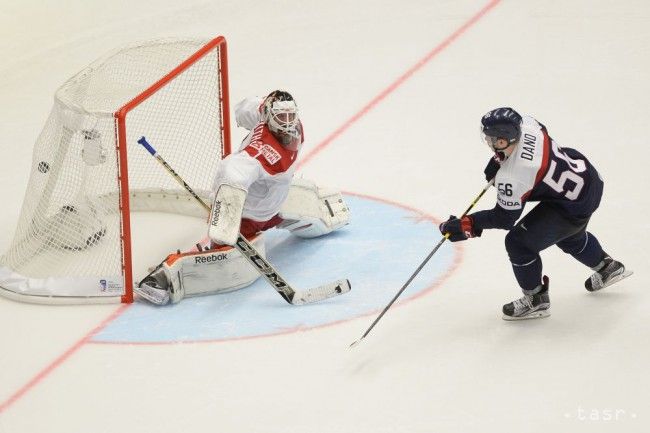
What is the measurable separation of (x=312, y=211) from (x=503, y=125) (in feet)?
4.79

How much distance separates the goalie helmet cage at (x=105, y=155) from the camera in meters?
5.32

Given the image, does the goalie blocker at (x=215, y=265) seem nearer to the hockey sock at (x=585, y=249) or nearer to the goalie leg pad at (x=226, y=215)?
the goalie leg pad at (x=226, y=215)

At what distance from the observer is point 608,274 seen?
5145 mm

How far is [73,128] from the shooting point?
5395mm

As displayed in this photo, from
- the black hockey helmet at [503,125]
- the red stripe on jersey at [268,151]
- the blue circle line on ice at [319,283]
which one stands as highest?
the black hockey helmet at [503,125]

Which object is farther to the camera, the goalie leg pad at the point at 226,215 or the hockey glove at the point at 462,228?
the goalie leg pad at the point at 226,215

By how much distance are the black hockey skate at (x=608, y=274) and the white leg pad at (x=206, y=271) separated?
1451 millimetres

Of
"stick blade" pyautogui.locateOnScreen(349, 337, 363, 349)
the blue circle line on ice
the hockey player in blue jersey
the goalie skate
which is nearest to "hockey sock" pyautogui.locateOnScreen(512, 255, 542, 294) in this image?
the hockey player in blue jersey

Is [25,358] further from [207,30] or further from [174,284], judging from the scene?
[207,30]

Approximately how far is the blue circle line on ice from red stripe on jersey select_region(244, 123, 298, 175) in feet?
1.69

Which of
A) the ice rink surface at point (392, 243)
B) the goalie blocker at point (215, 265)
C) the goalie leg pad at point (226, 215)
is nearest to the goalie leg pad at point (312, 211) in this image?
the goalie blocker at point (215, 265)

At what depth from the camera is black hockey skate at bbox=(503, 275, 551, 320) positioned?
4.98 metres

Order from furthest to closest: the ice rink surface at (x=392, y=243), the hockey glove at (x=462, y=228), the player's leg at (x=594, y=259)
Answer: the player's leg at (x=594, y=259) < the hockey glove at (x=462, y=228) < the ice rink surface at (x=392, y=243)

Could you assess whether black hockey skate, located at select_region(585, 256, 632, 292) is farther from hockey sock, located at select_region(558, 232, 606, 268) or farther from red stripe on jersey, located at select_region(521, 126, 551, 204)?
red stripe on jersey, located at select_region(521, 126, 551, 204)
